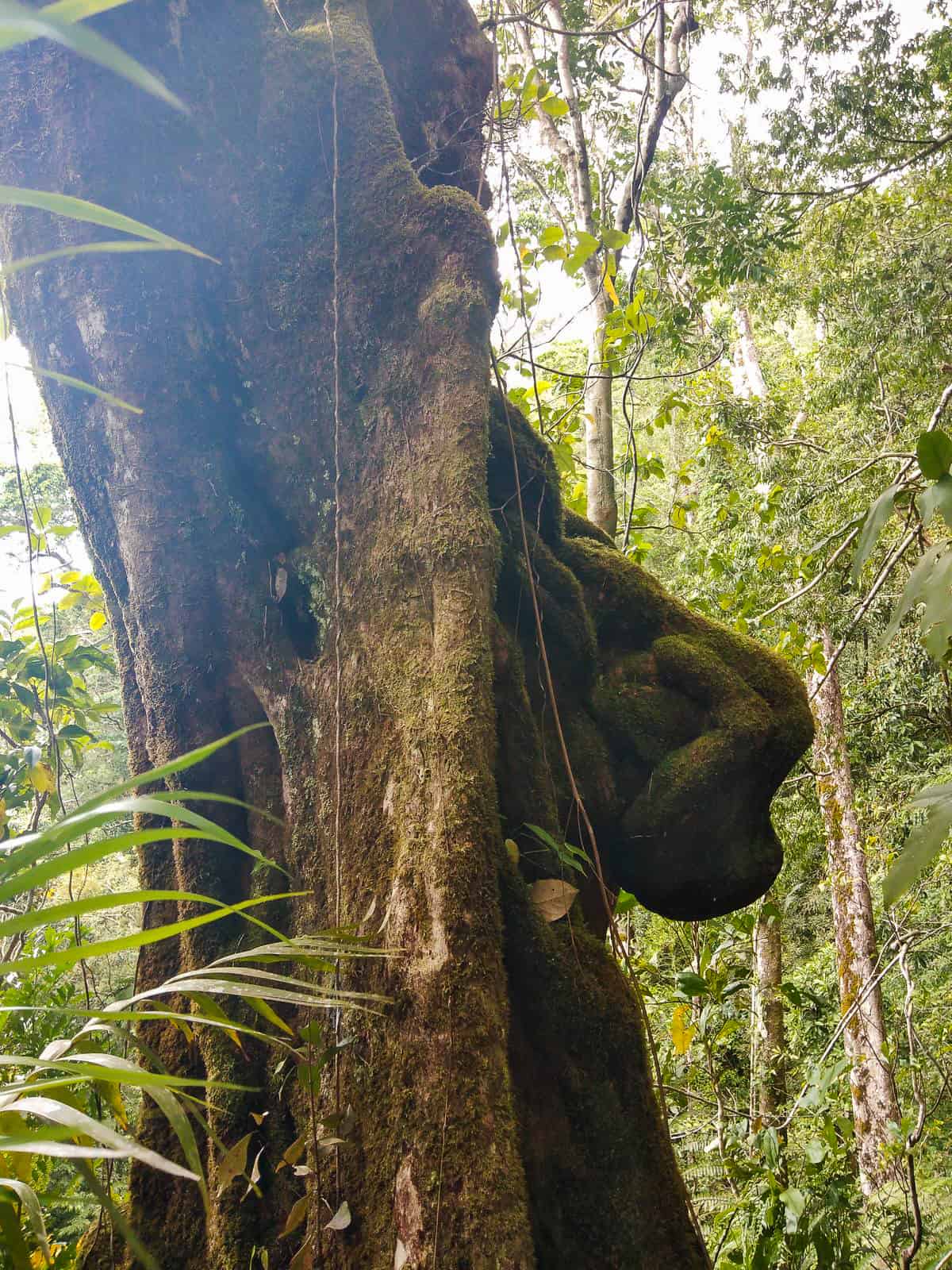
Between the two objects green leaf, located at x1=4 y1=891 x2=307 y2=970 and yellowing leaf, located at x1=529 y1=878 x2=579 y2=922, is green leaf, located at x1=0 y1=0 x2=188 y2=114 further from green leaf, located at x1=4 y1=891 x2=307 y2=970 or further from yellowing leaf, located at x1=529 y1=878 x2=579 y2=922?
yellowing leaf, located at x1=529 y1=878 x2=579 y2=922

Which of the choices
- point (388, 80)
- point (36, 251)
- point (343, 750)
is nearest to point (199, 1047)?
point (343, 750)

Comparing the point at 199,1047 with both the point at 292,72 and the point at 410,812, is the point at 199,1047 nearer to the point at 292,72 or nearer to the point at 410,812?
the point at 410,812

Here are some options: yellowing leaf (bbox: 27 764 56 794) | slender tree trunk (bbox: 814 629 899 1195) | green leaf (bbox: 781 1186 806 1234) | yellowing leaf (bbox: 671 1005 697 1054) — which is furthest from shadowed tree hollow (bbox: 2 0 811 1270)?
slender tree trunk (bbox: 814 629 899 1195)

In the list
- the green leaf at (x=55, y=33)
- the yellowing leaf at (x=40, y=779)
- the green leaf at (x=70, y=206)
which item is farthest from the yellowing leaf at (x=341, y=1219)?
the yellowing leaf at (x=40, y=779)

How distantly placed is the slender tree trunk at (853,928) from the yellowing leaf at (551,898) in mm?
5574

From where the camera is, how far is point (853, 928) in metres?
8.16

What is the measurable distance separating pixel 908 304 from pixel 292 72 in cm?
666

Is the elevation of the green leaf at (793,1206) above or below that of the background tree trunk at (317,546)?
below

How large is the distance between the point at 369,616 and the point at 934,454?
1389 millimetres

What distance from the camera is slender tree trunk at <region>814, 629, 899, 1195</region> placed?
284 inches

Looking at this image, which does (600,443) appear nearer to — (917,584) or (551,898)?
(551,898)

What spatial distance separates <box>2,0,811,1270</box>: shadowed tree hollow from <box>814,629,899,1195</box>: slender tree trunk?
4.92m

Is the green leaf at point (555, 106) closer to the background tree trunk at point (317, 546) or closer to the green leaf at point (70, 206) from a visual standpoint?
the background tree trunk at point (317, 546)

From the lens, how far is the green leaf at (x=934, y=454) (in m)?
0.96
